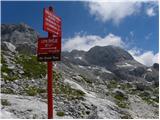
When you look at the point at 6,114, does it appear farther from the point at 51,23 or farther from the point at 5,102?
the point at 51,23

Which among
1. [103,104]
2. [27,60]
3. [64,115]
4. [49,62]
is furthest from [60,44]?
[27,60]

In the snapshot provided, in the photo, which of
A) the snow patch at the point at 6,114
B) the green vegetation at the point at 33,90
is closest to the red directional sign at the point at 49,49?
the snow patch at the point at 6,114

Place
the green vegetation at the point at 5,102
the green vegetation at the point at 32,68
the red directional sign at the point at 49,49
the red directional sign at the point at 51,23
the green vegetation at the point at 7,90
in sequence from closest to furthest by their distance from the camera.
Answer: the red directional sign at the point at 51,23
the red directional sign at the point at 49,49
the green vegetation at the point at 5,102
the green vegetation at the point at 7,90
the green vegetation at the point at 32,68

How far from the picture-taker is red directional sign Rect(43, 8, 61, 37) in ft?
50.5

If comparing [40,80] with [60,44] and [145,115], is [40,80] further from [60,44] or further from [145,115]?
[60,44]

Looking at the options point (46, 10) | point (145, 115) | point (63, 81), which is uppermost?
point (46, 10)

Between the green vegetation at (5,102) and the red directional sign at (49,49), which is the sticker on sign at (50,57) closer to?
the red directional sign at (49,49)

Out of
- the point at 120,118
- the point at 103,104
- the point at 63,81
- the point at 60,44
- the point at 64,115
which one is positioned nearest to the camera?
the point at 60,44

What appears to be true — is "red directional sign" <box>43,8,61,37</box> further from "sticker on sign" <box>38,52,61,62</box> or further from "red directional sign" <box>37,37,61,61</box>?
"sticker on sign" <box>38,52,61,62</box>

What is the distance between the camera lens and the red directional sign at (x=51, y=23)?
606 inches

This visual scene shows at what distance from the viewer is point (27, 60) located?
4978 centimetres

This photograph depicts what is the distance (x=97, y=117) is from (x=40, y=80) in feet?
43.8

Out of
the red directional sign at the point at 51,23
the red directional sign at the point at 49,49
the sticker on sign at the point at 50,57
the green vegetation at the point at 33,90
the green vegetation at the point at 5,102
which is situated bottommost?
the green vegetation at the point at 5,102

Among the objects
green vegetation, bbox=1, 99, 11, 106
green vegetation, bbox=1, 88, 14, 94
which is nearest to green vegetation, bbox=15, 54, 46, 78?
green vegetation, bbox=1, 88, 14, 94
